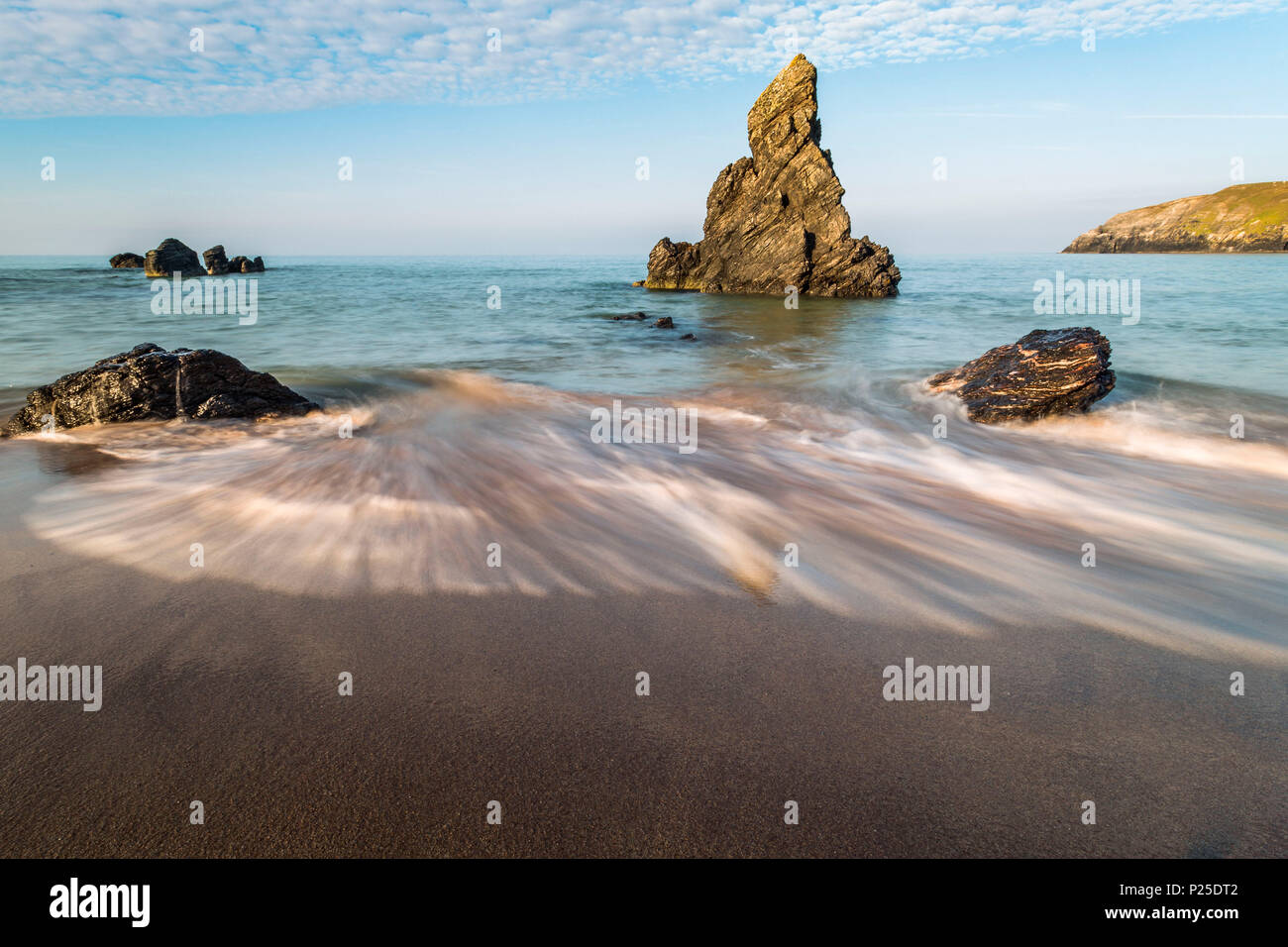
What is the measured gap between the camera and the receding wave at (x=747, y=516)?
15.0ft

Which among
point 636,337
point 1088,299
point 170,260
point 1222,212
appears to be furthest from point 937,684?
point 1222,212

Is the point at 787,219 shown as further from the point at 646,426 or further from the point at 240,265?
the point at 240,265

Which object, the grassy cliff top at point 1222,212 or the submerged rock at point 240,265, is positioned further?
the grassy cliff top at point 1222,212

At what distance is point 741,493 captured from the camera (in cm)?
677

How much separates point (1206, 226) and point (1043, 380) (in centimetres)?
15112

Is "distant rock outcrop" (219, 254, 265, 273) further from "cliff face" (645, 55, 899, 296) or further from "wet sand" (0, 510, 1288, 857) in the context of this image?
"wet sand" (0, 510, 1288, 857)

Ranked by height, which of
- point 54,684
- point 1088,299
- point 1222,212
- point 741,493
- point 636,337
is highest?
point 1222,212

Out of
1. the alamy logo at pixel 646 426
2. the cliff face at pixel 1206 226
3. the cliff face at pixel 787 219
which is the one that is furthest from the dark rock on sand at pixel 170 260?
the cliff face at pixel 1206 226

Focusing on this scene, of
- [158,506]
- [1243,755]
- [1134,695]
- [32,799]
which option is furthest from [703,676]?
[158,506]
